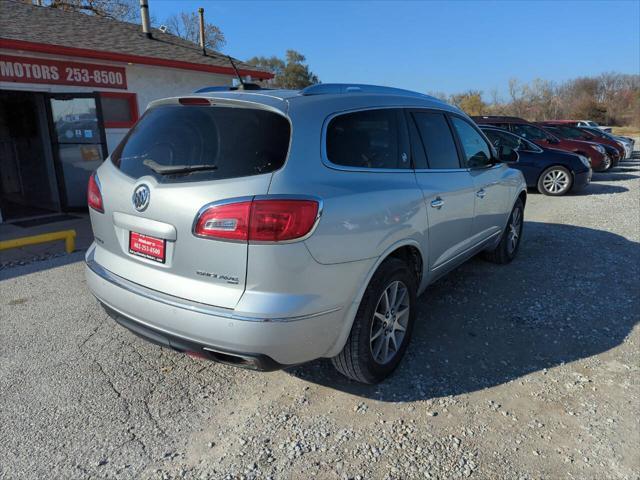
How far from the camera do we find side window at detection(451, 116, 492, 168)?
14.0 ft

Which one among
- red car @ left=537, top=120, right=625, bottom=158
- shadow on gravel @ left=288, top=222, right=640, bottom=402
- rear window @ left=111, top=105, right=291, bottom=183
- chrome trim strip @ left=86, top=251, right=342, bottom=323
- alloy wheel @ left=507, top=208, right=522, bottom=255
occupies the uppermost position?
rear window @ left=111, top=105, right=291, bottom=183

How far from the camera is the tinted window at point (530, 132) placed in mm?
13117

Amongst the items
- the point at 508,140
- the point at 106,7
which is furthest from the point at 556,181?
the point at 106,7

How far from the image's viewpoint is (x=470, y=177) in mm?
4098

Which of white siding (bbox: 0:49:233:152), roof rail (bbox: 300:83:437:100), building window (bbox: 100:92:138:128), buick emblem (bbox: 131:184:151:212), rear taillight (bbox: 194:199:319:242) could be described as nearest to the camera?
rear taillight (bbox: 194:199:319:242)

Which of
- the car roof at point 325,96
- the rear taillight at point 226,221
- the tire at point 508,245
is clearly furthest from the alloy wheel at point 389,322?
the tire at point 508,245

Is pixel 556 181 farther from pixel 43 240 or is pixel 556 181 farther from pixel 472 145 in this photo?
pixel 43 240

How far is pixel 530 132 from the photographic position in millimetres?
13180

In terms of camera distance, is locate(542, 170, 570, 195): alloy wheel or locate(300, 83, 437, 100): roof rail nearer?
locate(300, 83, 437, 100): roof rail

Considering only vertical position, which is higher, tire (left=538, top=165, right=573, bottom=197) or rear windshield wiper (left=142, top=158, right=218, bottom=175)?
rear windshield wiper (left=142, top=158, right=218, bottom=175)

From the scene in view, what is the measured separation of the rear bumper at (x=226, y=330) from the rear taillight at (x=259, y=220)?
0.39 m

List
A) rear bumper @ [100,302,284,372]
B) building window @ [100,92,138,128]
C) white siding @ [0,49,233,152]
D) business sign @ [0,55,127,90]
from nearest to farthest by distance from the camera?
rear bumper @ [100,302,284,372] < business sign @ [0,55,127,90] < white siding @ [0,49,233,152] < building window @ [100,92,138,128]

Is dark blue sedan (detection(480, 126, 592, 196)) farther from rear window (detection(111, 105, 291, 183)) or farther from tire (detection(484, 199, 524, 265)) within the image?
rear window (detection(111, 105, 291, 183))

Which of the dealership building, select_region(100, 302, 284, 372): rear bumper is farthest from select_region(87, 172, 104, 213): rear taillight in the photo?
the dealership building
